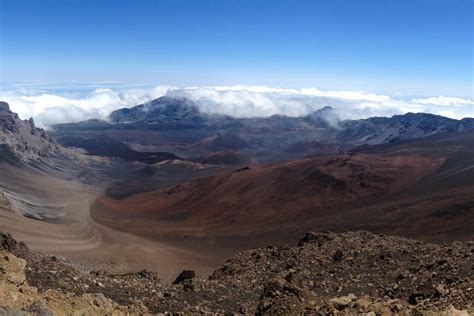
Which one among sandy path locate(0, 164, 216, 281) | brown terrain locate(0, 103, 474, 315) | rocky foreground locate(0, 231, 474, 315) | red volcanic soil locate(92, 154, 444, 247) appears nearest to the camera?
rocky foreground locate(0, 231, 474, 315)

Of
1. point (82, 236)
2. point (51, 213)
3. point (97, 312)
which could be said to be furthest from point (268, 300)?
point (51, 213)

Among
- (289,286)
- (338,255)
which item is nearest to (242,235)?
(338,255)

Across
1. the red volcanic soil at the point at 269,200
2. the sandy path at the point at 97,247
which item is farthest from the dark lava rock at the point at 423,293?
the red volcanic soil at the point at 269,200

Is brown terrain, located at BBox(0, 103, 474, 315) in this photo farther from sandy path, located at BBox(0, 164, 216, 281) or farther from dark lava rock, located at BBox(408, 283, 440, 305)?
sandy path, located at BBox(0, 164, 216, 281)

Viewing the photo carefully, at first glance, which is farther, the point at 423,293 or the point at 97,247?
the point at 97,247

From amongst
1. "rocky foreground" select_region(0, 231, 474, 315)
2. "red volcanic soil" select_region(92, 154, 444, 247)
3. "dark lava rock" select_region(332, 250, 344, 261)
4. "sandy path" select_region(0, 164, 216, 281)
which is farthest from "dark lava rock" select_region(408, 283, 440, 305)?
"red volcanic soil" select_region(92, 154, 444, 247)

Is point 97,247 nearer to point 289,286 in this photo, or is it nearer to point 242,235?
point 242,235

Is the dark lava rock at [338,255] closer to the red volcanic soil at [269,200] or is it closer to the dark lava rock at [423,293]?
the dark lava rock at [423,293]
